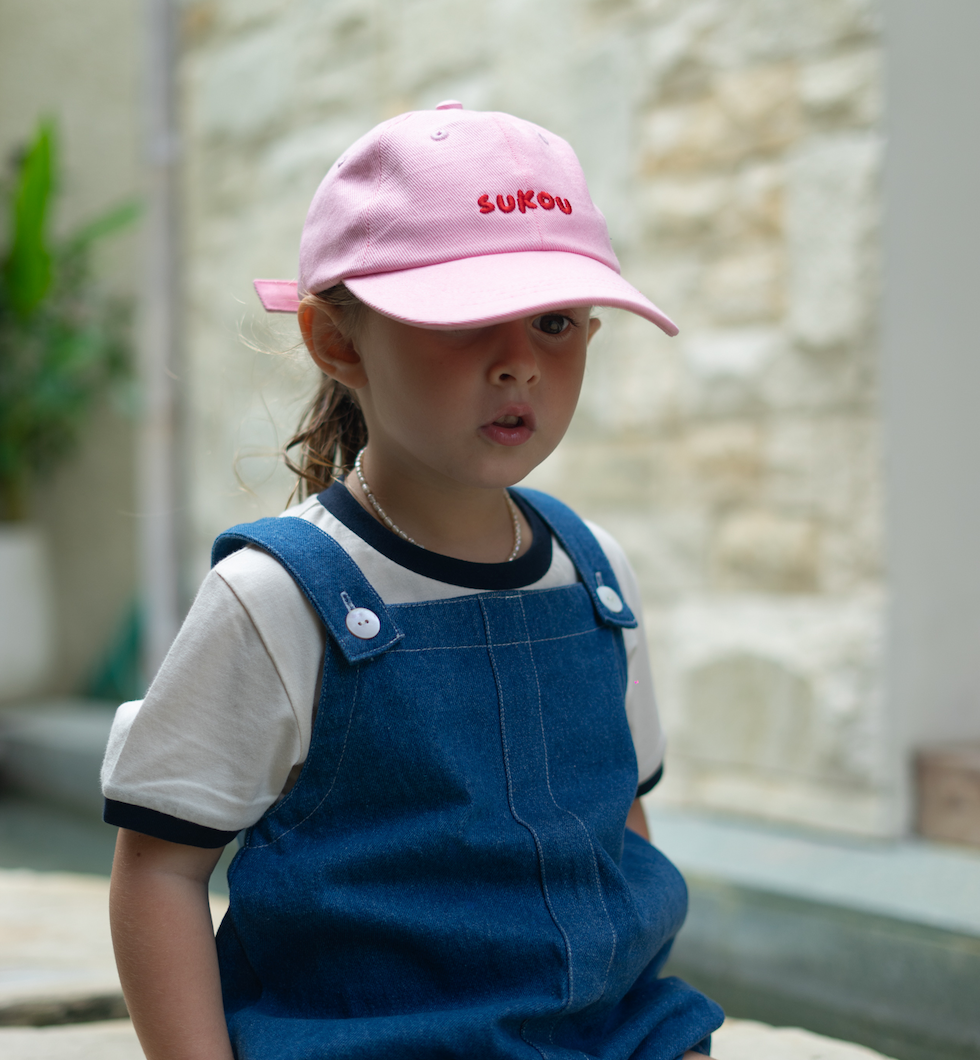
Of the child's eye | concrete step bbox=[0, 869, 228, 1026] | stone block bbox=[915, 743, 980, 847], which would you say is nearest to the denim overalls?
the child's eye

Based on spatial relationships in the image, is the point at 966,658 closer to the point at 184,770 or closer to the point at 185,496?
the point at 184,770

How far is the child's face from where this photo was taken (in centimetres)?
85

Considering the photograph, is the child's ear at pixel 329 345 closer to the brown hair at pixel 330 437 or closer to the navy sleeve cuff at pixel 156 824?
the brown hair at pixel 330 437

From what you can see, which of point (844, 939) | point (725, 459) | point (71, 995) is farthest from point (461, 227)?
point (725, 459)

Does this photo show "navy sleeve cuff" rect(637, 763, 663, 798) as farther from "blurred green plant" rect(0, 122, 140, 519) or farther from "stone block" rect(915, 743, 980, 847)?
"blurred green plant" rect(0, 122, 140, 519)

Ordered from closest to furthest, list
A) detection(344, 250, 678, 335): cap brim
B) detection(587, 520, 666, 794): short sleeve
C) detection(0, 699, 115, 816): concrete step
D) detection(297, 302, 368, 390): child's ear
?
detection(344, 250, 678, 335): cap brim
detection(297, 302, 368, 390): child's ear
detection(587, 520, 666, 794): short sleeve
detection(0, 699, 115, 816): concrete step

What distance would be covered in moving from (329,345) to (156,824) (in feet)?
1.26

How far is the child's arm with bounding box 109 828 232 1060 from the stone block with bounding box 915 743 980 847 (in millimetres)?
1435

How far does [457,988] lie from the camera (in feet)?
2.81

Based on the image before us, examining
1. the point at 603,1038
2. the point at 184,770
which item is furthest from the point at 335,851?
the point at 603,1038

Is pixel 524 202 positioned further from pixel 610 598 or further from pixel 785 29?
pixel 785 29

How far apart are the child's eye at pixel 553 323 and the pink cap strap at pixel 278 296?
252 millimetres

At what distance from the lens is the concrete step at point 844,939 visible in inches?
58.7

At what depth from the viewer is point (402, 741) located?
33.5 inches
